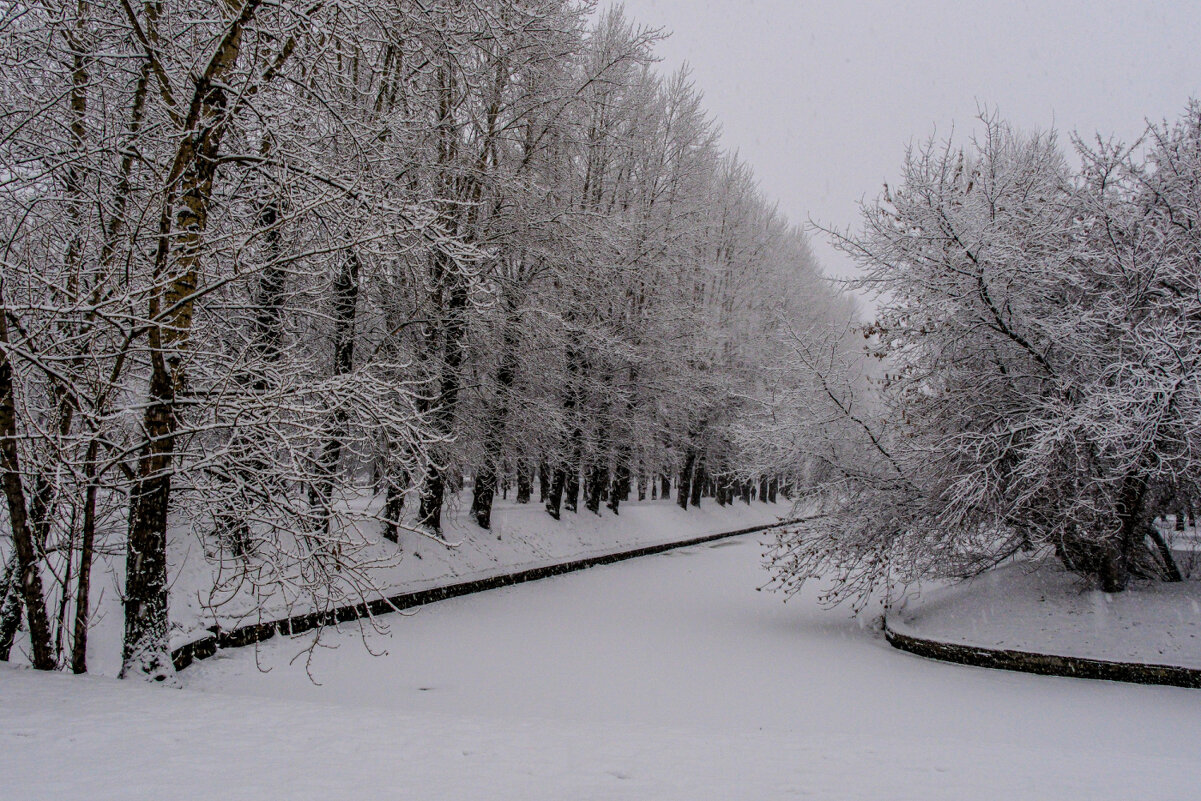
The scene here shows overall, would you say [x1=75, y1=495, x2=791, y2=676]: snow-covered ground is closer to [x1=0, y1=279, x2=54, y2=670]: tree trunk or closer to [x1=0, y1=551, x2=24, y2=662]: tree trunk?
[x1=0, y1=551, x2=24, y2=662]: tree trunk

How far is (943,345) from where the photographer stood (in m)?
10.4

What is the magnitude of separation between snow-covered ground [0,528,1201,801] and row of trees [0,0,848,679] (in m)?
1.25

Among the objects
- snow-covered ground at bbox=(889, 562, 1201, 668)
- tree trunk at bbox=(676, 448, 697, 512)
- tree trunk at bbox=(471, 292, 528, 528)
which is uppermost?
tree trunk at bbox=(471, 292, 528, 528)

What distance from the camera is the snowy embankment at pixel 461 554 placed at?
28.4 feet

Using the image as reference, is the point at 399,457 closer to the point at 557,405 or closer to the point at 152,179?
the point at 152,179

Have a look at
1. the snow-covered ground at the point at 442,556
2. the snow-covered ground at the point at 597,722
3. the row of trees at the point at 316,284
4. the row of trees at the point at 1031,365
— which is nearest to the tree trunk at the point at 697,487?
the snow-covered ground at the point at 442,556

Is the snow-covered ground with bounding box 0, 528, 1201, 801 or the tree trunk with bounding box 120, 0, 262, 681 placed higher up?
the tree trunk with bounding box 120, 0, 262, 681

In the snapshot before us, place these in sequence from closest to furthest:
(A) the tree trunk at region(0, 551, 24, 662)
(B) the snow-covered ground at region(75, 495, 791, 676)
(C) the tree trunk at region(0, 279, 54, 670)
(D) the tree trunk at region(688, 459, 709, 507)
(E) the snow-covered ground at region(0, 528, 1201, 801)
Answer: (E) the snow-covered ground at region(0, 528, 1201, 801) → (C) the tree trunk at region(0, 279, 54, 670) → (A) the tree trunk at region(0, 551, 24, 662) → (B) the snow-covered ground at region(75, 495, 791, 676) → (D) the tree trunk at region(688, 459, 709, 507)

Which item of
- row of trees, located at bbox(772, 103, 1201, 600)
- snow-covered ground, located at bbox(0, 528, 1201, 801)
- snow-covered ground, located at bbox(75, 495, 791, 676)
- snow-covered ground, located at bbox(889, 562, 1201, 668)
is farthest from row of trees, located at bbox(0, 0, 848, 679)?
snow-covered ground, located at bbox(889, 562, 1201, 668)

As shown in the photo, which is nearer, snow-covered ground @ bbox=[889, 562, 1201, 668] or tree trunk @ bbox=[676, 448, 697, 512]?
snow-covered ground @ bbox=[889, 562, 1201, 668]

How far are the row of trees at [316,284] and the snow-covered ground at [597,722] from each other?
1251 mm

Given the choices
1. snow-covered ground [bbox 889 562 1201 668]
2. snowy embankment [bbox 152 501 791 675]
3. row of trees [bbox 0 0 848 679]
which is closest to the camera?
row of trees [bbox 0 0 848 679]

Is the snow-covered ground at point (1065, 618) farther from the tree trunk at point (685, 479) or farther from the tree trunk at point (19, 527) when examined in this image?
the tree trunk at point (685, 479)

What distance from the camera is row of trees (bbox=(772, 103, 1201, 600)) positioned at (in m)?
8.88
